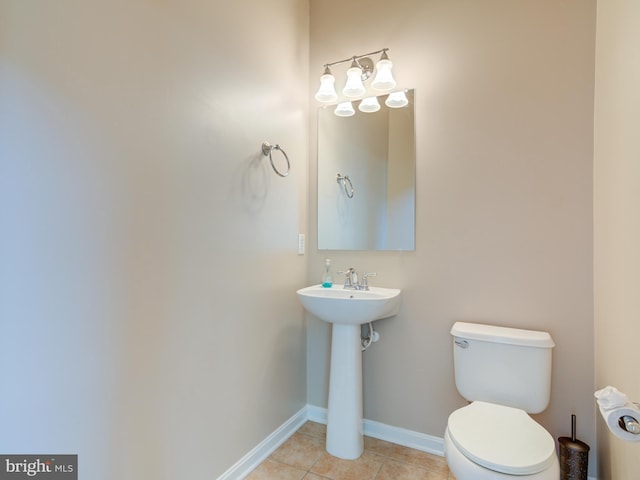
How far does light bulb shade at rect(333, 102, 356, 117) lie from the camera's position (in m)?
2.07

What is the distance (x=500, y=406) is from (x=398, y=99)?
1633 millimetres

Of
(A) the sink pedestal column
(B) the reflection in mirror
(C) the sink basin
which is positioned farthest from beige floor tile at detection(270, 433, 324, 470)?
(B) the reflection in mirror

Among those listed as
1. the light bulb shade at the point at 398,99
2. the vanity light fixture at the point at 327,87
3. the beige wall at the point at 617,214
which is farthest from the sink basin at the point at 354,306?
the vanity light fixture at the point at 327,87

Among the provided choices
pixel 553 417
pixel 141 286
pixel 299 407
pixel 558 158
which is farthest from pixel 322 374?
pixel 558 158

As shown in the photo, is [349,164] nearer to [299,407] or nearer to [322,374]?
[322,374]

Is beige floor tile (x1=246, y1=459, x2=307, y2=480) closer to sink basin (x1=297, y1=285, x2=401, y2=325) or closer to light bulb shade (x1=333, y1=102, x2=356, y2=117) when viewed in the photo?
sink basin (x1=297, y1=285, x2=401, y2=325)

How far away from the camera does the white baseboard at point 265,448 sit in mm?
1586

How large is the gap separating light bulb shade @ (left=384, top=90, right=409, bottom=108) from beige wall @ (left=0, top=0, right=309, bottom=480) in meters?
0.66

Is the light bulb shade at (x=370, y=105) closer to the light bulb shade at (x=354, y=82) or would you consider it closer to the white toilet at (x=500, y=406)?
the light bulb shade at (x=354, y=82)

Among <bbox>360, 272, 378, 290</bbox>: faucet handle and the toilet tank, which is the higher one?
<bbox>360, 272, 378, 290</bbox>: faucet handle

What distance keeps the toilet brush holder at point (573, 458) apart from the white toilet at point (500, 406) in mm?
219

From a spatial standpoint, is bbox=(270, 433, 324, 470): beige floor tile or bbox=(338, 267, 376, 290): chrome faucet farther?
bbox=(338, 267, 376, 290): chrome faucet

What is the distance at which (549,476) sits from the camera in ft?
3.54

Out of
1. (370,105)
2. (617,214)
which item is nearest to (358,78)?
(370,105)
